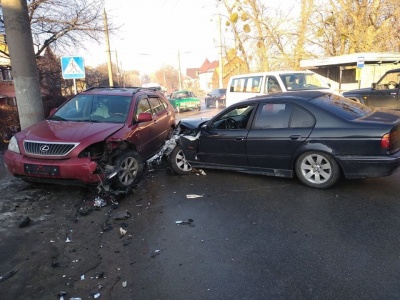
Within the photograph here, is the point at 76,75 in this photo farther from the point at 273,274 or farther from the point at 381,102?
the point at 381,102

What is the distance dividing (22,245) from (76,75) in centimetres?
724

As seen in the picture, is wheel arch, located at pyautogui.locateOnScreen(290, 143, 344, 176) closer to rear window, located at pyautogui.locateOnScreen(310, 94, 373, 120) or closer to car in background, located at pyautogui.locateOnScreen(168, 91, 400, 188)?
car in background, located at pyautogui.locateOnScreen(168, 91, 400, 188)

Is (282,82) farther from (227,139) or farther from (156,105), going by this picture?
(227,139)

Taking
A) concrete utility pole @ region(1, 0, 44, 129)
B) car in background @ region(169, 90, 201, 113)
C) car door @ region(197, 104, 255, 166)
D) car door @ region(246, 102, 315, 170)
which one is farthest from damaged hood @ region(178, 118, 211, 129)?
car in background @ region(169, 90, 201, 113)

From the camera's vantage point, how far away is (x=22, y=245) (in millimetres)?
3934

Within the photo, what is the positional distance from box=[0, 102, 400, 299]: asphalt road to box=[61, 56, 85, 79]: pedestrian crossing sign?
210 inches

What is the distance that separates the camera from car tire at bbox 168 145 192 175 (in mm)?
6734

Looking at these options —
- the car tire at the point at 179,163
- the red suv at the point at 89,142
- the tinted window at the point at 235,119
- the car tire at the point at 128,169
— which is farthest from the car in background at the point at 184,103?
the car tire at the point at 128,169

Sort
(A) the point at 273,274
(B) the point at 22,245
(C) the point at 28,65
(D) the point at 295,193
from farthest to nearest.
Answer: (C) the point at 28,65
(D) the point at 295,193
(B) the point at 22,245
(A) the point at 273,274

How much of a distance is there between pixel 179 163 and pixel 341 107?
3.22 metres

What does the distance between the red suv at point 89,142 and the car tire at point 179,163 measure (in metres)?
0.60

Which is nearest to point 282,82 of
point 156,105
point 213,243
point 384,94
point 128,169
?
point 384,94

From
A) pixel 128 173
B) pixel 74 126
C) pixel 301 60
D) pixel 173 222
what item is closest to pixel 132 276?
pixel 173 222

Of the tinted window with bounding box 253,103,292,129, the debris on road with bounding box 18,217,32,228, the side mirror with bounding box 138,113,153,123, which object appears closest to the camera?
the debris on road with bounding box 18,217,32,228
